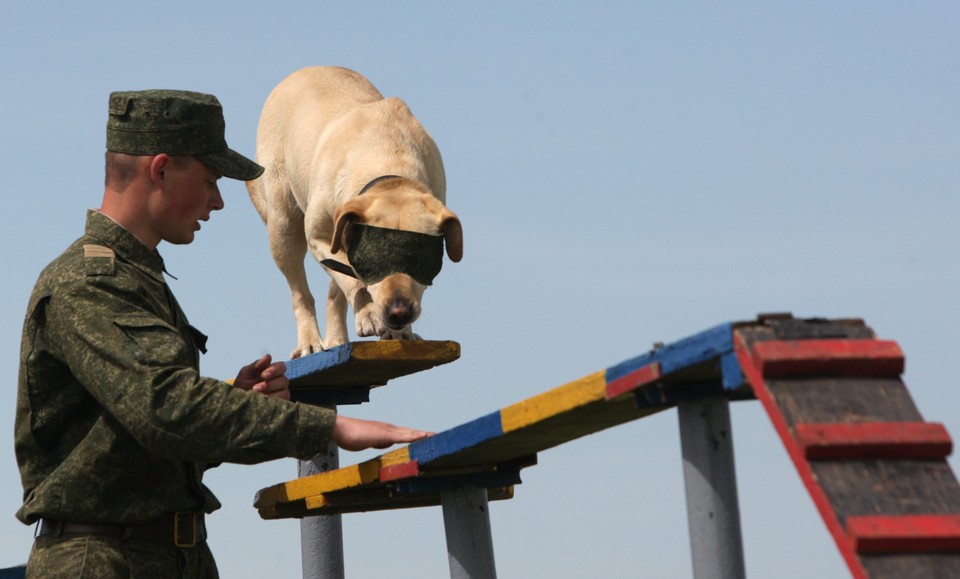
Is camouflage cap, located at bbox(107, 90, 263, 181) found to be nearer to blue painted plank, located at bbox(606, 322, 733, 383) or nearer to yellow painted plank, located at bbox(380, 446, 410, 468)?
yellow painted plank, located at bbox(380, 446, 410, 468)

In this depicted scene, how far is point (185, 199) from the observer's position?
5188 mm

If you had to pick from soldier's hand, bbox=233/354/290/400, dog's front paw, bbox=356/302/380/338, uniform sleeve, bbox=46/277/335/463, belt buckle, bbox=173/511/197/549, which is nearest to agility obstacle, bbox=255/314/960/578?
soldier's hand, bbox=233/354/290/400

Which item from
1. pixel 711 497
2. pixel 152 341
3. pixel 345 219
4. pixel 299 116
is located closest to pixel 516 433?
pixel 711 497

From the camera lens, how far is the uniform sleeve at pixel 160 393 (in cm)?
469

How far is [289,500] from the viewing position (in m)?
7.04

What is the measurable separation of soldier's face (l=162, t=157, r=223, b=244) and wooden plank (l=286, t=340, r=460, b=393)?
2140 millimetres

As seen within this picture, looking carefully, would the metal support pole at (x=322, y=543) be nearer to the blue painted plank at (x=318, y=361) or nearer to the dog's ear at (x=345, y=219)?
the blue painted plank at (x=318, y=361)

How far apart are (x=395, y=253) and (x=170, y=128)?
2.67m

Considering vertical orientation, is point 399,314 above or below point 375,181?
below

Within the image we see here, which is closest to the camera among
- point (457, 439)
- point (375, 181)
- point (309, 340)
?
point (457, 439)

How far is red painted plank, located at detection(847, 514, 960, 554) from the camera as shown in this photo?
12.1 feet

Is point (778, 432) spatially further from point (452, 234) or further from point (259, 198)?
point (259, 198)

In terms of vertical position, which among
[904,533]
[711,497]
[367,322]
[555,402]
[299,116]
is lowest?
[904,533]

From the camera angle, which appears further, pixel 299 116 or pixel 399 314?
pixel 299 116
